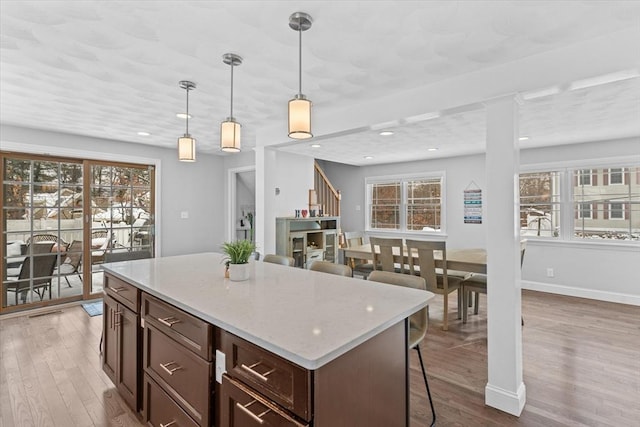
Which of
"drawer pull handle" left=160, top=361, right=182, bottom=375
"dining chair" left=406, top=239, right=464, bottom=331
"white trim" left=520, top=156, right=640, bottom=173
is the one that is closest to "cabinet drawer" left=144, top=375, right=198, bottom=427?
"drawer pull handle" left=160, top=361, right=182, bottom=375

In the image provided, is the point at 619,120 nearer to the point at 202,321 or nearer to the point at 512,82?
the point at 512,82

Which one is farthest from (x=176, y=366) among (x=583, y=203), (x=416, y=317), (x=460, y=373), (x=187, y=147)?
(x=583, y=203)

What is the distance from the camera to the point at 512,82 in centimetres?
221

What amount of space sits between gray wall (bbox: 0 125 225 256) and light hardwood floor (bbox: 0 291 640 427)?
1.90 m

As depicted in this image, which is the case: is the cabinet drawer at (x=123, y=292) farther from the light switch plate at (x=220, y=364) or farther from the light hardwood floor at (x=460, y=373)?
the light switch plate at (x=220, y=364)

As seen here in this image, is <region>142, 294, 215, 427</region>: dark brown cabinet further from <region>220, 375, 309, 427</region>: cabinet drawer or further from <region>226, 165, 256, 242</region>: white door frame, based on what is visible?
<region>226, 165, 256, 242</region>: white door frame

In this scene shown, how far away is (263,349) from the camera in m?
1.16

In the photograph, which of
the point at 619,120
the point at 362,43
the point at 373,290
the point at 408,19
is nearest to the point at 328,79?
the point at 362,43

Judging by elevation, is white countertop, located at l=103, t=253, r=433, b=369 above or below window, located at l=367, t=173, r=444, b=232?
below

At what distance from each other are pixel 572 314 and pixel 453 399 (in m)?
2.85

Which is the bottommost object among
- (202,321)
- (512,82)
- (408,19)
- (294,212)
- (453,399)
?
(453,399)

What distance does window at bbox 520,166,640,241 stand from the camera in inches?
180

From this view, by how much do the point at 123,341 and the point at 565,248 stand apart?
19.2 ft

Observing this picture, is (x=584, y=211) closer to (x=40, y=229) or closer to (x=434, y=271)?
(x=434, y=271)
